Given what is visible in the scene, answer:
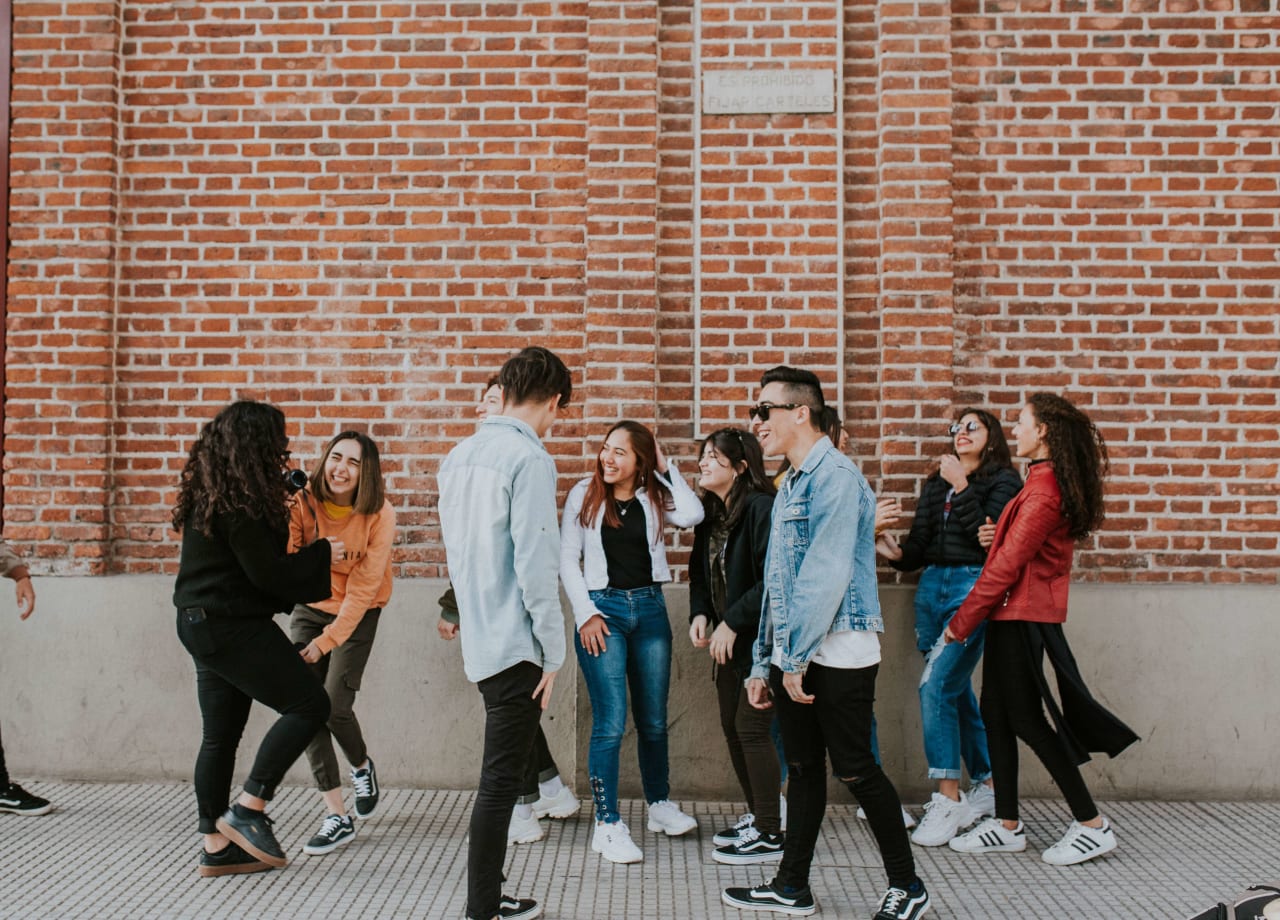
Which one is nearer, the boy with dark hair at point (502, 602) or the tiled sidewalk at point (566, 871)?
the boy with dark hair at point (502, 602)

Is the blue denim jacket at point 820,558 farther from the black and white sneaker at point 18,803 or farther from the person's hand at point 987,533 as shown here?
the black and white sneaker at point 18,803

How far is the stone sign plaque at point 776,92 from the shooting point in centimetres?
571

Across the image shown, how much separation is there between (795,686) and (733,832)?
1268 mm

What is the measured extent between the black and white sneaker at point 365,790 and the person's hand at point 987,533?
3142 mm

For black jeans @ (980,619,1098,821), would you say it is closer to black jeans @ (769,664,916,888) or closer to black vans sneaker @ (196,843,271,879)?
black jeans @ (769,664,916,888)

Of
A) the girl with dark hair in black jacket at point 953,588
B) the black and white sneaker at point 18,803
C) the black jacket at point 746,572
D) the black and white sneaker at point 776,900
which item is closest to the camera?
the black and white sneaker at point 776,900

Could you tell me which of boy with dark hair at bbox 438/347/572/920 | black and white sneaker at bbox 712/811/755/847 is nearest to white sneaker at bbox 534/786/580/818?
black and white sneaker at bbox 712/811/755/847

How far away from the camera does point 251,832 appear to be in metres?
4.43

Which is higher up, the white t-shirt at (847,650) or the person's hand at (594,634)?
the white t-shirt at (847,650)

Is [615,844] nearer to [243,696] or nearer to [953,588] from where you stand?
[243,696]

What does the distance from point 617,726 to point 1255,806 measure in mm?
3404

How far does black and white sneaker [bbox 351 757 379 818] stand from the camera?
513 cm

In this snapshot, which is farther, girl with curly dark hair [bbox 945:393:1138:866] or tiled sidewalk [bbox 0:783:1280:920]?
girl with curly dark hair [bbox 945:393:1138:866]

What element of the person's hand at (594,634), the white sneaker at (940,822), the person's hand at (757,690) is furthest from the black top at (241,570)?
the white sneaker at (940,822)
